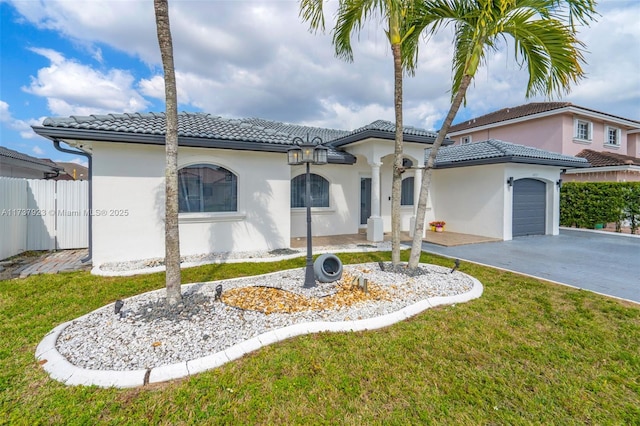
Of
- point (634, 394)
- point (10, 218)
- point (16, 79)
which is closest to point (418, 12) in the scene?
point (634, 394)

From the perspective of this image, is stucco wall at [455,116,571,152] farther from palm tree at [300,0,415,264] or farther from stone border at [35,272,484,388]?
stone border at [35,272,484,388]

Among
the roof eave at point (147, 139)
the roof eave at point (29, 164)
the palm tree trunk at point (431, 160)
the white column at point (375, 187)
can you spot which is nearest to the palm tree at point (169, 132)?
the roof eave at point (147, 139)

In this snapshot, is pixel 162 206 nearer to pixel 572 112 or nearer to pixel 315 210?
pixel 315 210

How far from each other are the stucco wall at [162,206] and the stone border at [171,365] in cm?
434

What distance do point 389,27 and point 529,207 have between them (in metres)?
12.1

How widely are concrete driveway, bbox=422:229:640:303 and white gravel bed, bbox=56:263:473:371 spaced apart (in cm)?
305

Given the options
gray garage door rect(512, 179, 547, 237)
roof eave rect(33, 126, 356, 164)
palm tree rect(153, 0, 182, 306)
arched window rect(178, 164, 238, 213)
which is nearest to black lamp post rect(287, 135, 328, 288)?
roof eave rect(33, 126, 356, 164)

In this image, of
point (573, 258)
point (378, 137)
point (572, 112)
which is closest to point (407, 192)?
point (378, 137)

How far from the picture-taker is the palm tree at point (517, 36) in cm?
588

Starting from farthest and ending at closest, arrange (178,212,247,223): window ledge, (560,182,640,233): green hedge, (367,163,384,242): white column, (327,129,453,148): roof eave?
(560,182,640,233): green hedge < (367,163,384,242): white column < (327,129,453,148): roof eave < (178,212,247,223): window ledge

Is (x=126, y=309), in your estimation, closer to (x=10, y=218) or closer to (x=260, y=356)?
(x=260, y=356)

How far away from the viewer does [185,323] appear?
4.47 metres

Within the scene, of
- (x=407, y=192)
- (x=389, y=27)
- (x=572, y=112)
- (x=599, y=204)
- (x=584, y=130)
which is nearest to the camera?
(x=389, y=27)

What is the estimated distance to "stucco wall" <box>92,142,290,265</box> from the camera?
A: 8.14m
